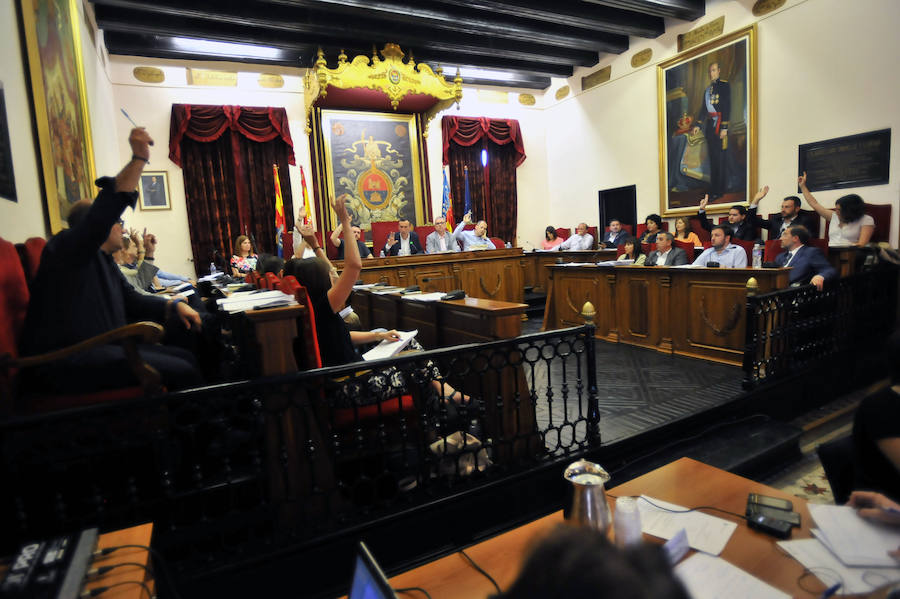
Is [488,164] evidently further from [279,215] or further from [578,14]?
[279,215]

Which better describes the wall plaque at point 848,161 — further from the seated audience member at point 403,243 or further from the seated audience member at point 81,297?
the seated audience member at point 81,297

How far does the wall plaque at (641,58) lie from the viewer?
27.6 feet

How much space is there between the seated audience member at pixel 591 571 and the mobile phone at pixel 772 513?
3.87 feet

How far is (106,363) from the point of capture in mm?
1957

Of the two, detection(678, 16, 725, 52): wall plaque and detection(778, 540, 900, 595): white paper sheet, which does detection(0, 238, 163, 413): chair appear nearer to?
detection(778, 540, 900, 595): white paper sheet

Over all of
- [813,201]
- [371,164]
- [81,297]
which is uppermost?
[371,164]

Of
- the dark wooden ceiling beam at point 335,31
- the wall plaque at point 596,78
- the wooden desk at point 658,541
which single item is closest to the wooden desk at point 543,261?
the dark wooden ceiling beam at point 335,31

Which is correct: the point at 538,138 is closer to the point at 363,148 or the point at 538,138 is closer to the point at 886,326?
the point at 363,148

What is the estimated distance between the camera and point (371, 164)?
9.24 m

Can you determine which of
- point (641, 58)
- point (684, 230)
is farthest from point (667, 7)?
point (684, 230)

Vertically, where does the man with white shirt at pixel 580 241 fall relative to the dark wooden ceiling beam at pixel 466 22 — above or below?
below

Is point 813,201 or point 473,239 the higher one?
point 813,201

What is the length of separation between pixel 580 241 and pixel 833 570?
28.3ft

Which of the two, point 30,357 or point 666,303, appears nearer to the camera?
point 30,357
